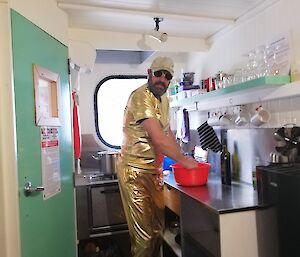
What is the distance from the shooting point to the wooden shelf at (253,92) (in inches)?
67.4

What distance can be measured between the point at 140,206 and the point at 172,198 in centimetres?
28

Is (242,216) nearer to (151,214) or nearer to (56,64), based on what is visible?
(151,214)

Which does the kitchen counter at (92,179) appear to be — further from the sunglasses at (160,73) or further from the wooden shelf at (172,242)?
the sunglasses at (160,73)

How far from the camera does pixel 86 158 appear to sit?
3.13 metres

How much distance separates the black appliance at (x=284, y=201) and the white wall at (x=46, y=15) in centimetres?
156

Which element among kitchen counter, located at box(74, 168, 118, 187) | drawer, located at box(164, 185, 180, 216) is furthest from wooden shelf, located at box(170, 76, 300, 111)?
kitchen counter, located at box(74, 168, 118, 187)

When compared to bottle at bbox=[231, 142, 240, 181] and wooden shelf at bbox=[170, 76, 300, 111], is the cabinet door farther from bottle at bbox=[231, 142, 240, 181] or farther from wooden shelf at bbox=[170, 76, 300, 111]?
wooden shelf at bbox=[170, 76, 300, 111]

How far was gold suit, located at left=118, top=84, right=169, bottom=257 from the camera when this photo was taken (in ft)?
6.89

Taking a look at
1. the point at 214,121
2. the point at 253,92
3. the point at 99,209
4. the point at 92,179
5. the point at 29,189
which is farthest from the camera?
the point at 92,179

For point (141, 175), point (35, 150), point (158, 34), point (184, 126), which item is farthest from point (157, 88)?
point (184, 126)

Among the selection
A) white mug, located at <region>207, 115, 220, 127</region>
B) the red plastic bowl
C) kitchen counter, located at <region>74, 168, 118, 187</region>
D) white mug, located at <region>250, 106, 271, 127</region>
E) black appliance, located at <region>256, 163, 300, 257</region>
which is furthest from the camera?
kitchen counter, located at <region>74, 168, 118, 187</region>

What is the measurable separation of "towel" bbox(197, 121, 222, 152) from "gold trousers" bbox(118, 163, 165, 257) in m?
0.68

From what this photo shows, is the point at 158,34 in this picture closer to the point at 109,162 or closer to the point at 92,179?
the point at 109,162

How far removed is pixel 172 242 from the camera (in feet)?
7.84
